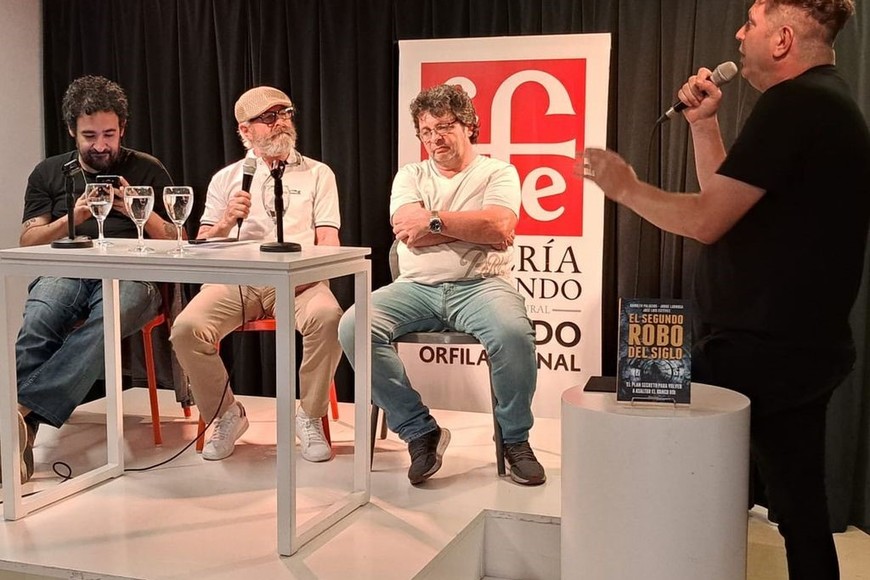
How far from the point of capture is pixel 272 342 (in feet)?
13.5

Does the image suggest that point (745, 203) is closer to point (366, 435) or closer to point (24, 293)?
point (366, 435)

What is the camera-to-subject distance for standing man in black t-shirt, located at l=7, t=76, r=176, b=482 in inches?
114

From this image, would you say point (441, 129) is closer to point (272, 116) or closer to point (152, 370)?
point (272, 116)

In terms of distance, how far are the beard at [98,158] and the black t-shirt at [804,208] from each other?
2.27 meters

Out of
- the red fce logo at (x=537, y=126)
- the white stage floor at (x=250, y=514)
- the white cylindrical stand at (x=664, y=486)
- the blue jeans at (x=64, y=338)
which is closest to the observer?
the white cylindrical stand at (x=664, y=486)

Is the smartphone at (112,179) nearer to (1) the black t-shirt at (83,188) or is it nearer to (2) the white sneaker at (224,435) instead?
(1) the black t-shirt at (83,188)

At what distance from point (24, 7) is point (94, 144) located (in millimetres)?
1385

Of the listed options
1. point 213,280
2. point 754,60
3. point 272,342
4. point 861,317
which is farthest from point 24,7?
point 861,317

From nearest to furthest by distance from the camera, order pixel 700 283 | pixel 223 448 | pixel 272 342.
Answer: pixel 700 283 < pixel 223 448 < pixel 272 342

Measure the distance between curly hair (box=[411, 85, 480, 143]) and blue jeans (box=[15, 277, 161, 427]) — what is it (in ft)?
3.70

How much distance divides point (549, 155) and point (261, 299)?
1.19 meters

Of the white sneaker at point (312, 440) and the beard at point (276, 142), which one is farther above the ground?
the beard at point (276, 142)

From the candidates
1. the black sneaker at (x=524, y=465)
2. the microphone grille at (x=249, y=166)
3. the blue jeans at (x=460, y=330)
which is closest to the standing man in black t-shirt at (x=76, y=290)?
the microphone grille at (x=249, y=166)

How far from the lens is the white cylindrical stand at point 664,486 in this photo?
6.15 feet
